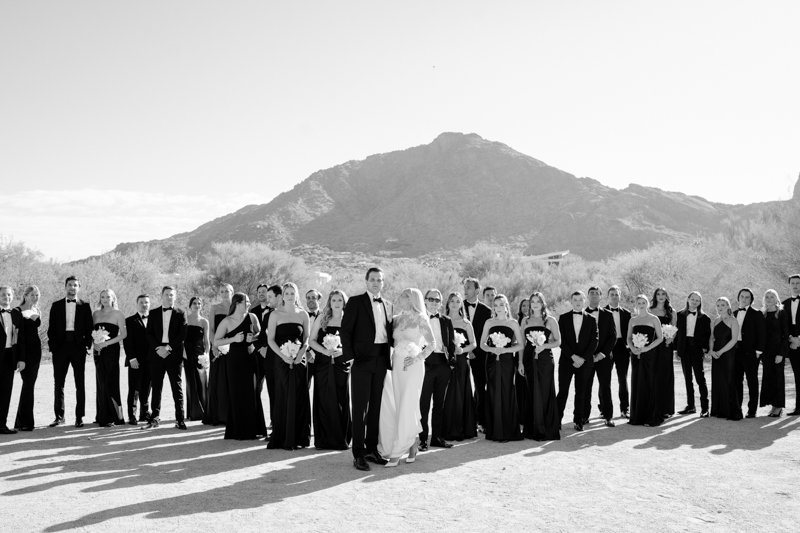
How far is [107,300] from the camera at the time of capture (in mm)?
11016

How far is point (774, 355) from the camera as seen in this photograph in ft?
37.8

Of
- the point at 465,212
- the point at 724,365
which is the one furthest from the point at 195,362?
the point at 465,212

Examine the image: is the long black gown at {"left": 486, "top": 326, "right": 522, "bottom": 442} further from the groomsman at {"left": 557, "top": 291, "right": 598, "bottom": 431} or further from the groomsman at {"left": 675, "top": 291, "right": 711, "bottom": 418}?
the groomsman at {"left": 675, "top": 291, "right": 711, "bottom": 418}

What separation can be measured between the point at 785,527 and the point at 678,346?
22.3 feet

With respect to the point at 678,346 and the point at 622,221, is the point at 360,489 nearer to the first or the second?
the point at 678,346

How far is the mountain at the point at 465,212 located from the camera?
3949 inches

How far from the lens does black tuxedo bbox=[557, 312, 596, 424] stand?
10484 millimetres

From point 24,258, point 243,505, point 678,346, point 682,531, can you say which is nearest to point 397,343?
point 243,505

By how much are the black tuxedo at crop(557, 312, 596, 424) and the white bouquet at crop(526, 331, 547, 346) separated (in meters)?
0.84

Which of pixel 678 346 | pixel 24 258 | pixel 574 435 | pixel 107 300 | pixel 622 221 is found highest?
pixel 622 221

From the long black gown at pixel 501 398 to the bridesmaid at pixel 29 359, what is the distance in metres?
6.57

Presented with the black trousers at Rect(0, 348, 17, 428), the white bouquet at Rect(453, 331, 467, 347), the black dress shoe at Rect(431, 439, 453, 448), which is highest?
the white bouquet at Rect(453, 331, 467, 347)

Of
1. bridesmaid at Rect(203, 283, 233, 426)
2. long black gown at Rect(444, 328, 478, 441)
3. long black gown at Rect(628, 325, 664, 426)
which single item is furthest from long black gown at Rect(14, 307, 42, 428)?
long black gown at Rect(628, 325, 664, 426)

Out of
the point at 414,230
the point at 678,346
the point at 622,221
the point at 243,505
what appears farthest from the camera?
the point at 414,230
